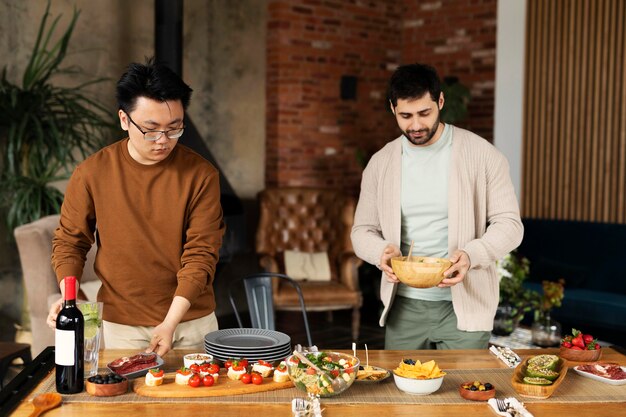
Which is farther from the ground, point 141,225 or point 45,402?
point 141,225

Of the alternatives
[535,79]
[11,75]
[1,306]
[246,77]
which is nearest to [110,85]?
[11,75]

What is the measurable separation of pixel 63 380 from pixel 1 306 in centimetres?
365

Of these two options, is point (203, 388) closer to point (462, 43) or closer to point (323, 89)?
point (323, 89)

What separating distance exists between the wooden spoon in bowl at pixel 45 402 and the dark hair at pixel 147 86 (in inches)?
32.4

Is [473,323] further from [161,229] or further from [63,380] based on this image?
[63,380]

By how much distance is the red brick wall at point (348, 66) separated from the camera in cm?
694

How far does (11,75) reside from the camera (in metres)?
5.34

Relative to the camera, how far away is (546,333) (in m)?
4.49

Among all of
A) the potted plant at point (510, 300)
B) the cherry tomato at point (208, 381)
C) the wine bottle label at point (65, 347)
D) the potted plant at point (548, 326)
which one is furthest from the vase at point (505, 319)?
the wine bottle label at point (65, 347)

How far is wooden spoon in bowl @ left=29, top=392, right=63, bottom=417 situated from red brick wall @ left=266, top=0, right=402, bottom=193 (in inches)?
197

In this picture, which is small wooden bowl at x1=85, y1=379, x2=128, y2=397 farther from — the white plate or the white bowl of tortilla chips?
the white plate

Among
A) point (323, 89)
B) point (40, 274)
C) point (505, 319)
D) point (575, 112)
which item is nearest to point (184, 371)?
point (40, 274)

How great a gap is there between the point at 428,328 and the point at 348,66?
4866 mm

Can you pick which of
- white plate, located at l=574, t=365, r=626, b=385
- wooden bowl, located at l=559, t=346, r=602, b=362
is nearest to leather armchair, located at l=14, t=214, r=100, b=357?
wooden bowl, located at l=559, t=346, r=602, b=362
